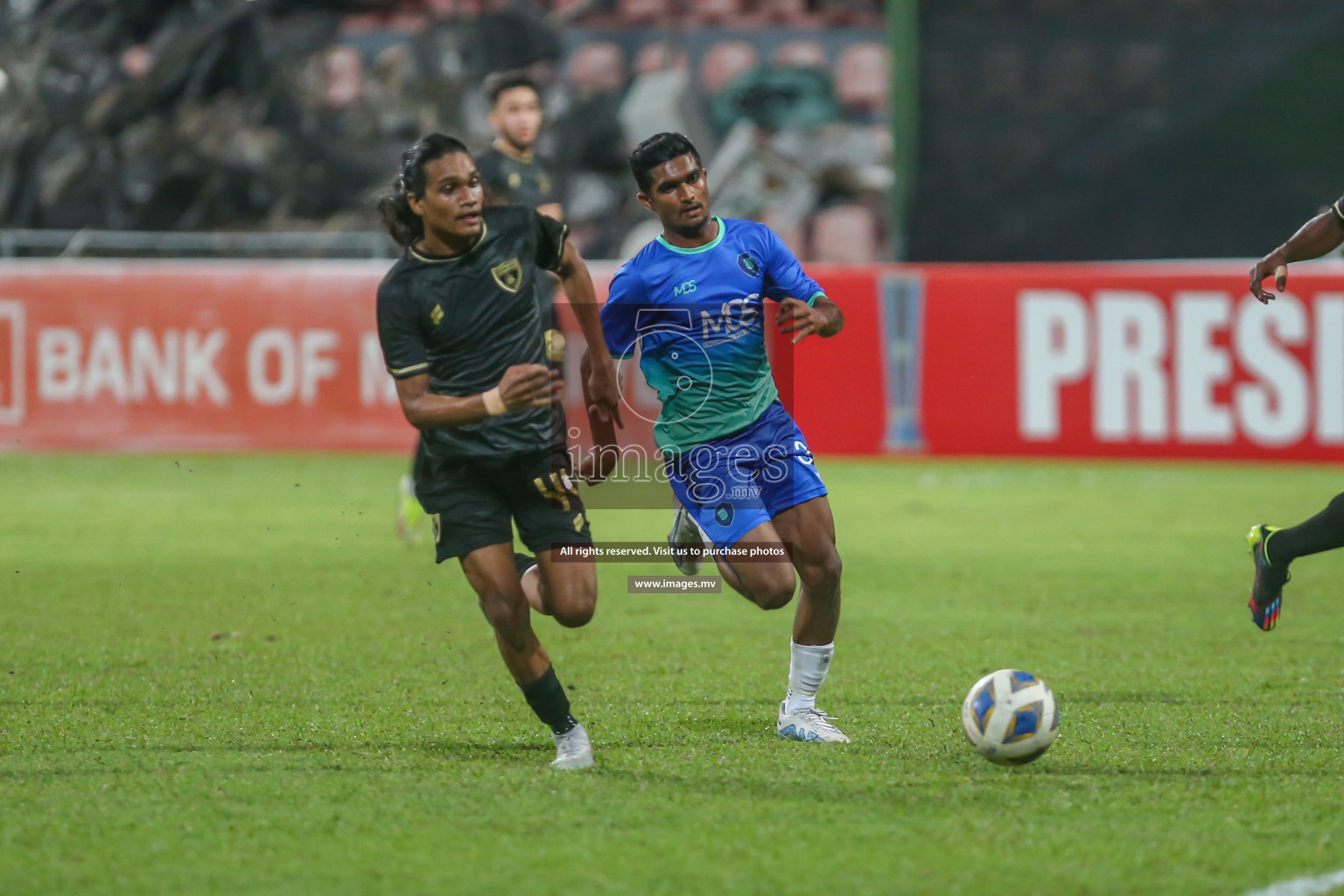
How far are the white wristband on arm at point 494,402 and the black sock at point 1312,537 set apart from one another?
3108mm

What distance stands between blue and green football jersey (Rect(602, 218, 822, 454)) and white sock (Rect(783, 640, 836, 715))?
82 cm

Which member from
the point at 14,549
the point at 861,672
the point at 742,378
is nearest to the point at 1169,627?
the point at 861,672

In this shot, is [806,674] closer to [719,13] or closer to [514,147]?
[514,147]

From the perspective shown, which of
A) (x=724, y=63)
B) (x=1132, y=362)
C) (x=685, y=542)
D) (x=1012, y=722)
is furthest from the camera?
(x=724, y=63)

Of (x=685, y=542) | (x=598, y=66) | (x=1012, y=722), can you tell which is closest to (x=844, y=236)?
(x=598, y=66)

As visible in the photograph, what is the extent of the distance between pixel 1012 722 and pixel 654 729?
1.24m

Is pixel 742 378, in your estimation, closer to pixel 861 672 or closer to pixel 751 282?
pixel 751 282

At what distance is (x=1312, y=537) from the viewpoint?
6.14 meters

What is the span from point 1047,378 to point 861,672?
850 centimetres

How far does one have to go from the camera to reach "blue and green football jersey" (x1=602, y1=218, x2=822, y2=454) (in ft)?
19.3

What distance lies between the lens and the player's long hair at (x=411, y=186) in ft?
16.2

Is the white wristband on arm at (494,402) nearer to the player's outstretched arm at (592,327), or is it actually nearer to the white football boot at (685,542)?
the player's outstretched arm at (592,327)

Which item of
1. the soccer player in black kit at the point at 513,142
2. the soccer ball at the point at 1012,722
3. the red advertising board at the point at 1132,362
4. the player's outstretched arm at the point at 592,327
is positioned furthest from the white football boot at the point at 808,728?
the red advertising board at the point at 1132,362

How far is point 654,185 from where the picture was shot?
584 centimetres
